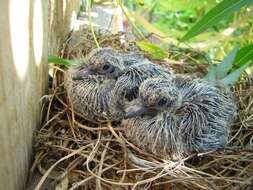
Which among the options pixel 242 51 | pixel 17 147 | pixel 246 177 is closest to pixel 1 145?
pixel 17 147

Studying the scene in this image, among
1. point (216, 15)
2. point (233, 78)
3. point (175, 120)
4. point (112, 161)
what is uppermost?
point (216, 15)

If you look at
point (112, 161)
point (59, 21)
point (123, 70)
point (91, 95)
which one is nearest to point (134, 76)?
point (123, 70)

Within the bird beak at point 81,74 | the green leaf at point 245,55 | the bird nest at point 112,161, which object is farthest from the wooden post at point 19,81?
the green leaf at point 245,55

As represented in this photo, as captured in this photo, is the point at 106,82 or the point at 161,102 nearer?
the point at 161,102

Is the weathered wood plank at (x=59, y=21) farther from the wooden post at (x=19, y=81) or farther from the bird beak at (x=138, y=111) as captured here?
the bird beak at (x=138, y=111)

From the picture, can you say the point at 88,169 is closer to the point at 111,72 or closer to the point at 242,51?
the point at 111,72

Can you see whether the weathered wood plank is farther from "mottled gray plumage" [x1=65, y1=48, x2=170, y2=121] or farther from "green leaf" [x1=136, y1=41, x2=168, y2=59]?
"green leaf" [x1=136, y1=41, x2=168, y2=59]

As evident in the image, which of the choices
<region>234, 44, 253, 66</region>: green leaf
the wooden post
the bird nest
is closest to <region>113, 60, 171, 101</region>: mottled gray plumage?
the bird nest

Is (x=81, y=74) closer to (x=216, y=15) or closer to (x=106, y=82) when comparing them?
(x=106, y=82)
